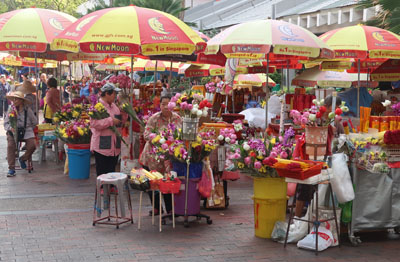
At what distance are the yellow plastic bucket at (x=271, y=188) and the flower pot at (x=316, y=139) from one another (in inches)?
24.1

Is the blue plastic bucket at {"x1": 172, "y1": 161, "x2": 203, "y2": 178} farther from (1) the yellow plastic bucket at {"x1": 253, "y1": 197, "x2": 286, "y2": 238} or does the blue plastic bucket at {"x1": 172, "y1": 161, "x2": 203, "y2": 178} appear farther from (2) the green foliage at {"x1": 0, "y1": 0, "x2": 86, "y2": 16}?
(2) the green foliage at {"x1": 0, "y1": 0, "x2": 86, "y2": 16}

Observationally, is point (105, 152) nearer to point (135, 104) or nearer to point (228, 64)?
point (135, 104)

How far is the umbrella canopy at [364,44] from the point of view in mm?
11320

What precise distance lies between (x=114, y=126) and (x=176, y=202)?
6.29 feet

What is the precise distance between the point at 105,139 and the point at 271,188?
10.1 feet

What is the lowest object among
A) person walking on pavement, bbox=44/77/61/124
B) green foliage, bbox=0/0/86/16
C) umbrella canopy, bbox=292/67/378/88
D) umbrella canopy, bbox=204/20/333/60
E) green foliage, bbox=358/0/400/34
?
person walking on pavement, bbox=44/77/61/124

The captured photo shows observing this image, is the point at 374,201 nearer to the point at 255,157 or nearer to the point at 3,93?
the point at 255,157

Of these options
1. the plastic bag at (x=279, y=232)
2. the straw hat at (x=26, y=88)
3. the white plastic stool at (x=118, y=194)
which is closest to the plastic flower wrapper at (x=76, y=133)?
the straw hat at (x=26, y=88)

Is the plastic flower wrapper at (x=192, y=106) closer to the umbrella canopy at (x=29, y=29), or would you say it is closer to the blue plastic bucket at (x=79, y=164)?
the blue plastic bucket at (x=79, y=164)

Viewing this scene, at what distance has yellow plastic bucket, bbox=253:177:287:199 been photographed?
7.39 m

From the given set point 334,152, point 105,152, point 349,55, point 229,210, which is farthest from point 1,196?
point 349,55

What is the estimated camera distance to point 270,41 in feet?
31.9

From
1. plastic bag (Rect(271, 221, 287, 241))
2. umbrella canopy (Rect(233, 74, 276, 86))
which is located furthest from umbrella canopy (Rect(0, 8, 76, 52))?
umbrella canopy (Rect(233, 74, 276, 86))

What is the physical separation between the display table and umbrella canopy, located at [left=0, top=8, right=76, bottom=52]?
261 inches
